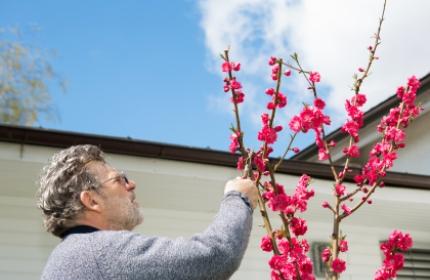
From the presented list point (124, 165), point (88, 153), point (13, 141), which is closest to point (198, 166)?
point (124, 165)

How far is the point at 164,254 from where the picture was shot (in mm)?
1610

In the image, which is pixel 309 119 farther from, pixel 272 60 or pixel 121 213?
pixel 121 213

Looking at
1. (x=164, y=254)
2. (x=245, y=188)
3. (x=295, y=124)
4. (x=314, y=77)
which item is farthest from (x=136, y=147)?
(x=164, y=254)

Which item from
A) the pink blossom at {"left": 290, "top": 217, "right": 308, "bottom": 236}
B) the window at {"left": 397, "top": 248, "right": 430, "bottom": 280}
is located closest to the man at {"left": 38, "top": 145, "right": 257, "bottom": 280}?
the pink blossom at {"left": 290, "top": 217, "right": 308, "bottom": 236}

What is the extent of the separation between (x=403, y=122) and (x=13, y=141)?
2560mm

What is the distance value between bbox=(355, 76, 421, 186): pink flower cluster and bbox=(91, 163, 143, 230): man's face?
1.43 metres

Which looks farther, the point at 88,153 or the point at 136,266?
the point at 88,153

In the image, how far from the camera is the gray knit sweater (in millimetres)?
1603

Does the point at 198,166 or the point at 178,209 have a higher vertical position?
the point at 198,166

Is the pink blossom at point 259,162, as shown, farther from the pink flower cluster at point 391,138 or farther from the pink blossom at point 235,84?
the pink flower cluster at point 391,138

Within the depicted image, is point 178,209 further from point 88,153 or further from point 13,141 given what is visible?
point 88,153

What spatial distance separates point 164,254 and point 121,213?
1.26 feet

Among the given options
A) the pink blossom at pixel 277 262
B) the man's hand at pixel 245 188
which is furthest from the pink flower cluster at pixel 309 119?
the man's hand at pixel 245 188

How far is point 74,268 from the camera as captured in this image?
169 cm
